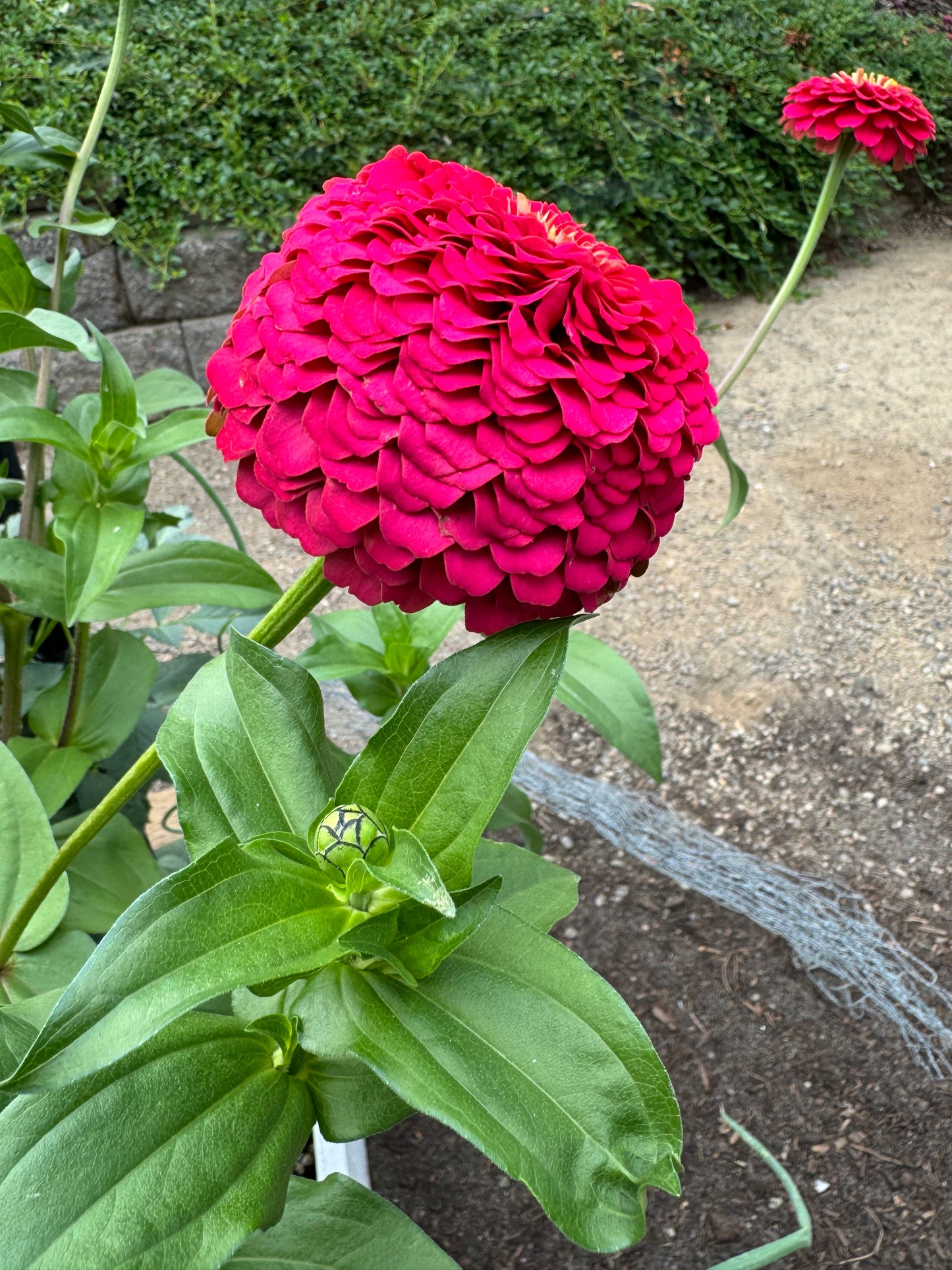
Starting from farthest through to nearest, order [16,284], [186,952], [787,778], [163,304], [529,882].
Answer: [163,304] → [787,778] → [16,284] → [529,882] → [186,952]

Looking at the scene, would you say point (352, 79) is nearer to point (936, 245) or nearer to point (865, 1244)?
point (936, 245)

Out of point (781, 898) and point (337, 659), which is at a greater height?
point (337, 659)

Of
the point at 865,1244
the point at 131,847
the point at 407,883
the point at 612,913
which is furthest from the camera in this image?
the point at 612,913

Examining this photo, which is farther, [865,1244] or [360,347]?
[865,1244]

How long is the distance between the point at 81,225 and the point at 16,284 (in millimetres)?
63

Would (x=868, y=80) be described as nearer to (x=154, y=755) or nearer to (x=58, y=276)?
(x=58, y=276)

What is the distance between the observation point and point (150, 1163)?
1.47 ft

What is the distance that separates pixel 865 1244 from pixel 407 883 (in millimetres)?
1012

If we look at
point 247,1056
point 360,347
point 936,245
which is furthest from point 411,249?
point 936,245

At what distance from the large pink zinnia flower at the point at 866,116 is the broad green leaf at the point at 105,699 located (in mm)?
754

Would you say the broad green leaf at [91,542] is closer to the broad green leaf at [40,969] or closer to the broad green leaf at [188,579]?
the broad green leaf at [188,579]

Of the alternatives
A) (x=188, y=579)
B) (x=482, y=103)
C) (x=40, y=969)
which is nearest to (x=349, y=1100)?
(x=40, y=969)

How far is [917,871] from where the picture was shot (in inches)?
62.4

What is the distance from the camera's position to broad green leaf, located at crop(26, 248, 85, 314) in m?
0.85
